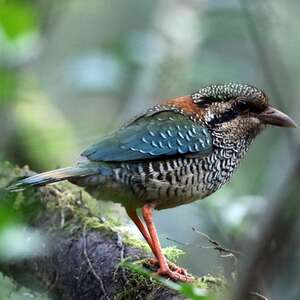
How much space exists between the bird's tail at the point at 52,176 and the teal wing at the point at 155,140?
3.9 inches

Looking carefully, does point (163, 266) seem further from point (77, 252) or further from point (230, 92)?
point (230, 92)

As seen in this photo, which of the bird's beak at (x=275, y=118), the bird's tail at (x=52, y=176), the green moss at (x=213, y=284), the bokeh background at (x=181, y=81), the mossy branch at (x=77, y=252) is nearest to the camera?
the green moss at (x=213, y=284)

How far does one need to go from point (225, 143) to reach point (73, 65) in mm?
2509

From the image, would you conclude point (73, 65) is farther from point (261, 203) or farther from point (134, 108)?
point (261, 203)

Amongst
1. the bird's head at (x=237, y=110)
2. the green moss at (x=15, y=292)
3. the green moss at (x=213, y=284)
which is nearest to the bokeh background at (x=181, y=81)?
the green moss at (x=213, y=284)

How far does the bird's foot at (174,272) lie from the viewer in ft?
13.0

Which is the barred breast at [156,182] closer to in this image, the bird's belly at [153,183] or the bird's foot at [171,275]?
the bird's belly at [153,183]

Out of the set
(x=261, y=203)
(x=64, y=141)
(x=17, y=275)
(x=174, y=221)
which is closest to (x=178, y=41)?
(x=64, y=141)

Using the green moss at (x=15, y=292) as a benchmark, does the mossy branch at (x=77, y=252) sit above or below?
above

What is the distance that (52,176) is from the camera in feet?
13.6

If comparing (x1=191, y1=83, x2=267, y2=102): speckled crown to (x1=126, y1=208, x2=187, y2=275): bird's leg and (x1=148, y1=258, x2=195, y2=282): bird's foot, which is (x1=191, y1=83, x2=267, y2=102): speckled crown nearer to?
(x1=126, y1=208, x2=187, y2=275): bird's leg

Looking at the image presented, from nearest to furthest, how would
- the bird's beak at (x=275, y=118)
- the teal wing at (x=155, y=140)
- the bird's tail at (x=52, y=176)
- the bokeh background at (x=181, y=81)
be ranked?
1. the bird's tail at (x=52, y=176)
2. the teal wing at (x=155, y=140)
3. the bird's beak at (x=275, y=118)
4. the bokeh background at (x=181, y=81)

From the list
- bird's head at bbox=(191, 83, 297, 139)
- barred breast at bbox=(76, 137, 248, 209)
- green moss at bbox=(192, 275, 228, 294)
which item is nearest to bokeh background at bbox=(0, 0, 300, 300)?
green moss at bbox=(192, 275, 228, 294)

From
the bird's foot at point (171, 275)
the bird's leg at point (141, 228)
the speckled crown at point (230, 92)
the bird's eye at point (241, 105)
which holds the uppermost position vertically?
the speckled crown at point (230, 92)
